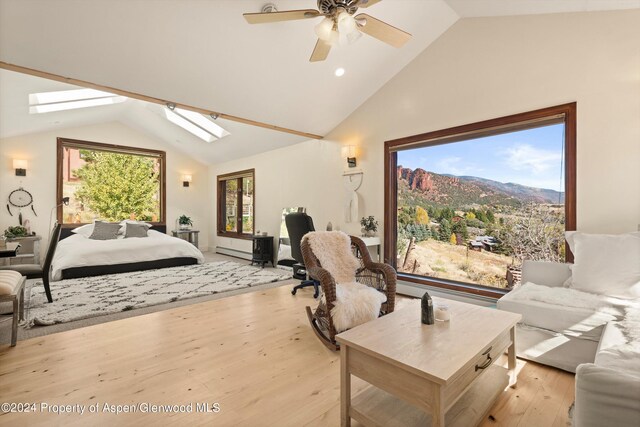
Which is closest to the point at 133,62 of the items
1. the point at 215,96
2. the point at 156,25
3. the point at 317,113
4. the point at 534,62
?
the point at 156,25

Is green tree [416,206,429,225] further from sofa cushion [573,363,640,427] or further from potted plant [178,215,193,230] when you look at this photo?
potted plant [178,215,193,230]

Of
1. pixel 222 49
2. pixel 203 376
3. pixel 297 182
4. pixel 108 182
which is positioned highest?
pixel 222 49

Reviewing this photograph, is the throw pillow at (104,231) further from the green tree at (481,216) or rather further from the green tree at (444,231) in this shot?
the green tree at (481,216)

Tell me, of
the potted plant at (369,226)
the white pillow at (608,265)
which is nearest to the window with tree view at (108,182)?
the potted plant at (369,226)

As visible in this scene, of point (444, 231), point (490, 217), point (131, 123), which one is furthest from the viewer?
point (131, 123)

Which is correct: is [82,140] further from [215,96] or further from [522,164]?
[522,164]

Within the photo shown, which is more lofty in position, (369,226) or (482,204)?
(482,204)

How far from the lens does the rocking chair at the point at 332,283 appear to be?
93.4 inches

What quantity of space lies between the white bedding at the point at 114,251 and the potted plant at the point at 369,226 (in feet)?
11.9

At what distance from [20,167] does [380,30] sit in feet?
23.6

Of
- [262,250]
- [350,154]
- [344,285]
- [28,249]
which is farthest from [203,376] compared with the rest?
[28,249]

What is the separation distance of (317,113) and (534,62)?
2703 millimetres

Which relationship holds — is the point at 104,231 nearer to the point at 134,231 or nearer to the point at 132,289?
the point at 134,231

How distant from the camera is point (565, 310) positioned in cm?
202
